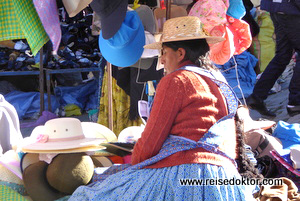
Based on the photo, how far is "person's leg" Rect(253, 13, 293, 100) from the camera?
13.1ft

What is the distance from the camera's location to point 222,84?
6.06ft

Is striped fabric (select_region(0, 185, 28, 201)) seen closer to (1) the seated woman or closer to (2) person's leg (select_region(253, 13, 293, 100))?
(1) the seated woman

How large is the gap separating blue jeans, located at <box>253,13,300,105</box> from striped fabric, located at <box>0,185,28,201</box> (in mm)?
3112

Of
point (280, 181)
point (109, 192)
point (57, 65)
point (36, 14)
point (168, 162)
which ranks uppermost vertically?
point (36, 14)

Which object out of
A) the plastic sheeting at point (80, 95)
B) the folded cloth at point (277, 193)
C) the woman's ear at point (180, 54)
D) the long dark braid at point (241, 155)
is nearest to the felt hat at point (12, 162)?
the woman's ear at point (180, 54)

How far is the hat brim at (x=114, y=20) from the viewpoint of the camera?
212 cm

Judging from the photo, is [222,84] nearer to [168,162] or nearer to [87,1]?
[168,162]

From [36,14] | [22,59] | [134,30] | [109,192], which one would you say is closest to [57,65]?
[22,59]

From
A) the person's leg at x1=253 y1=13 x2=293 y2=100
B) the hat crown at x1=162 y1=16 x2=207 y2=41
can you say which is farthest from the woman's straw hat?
the person's leg at x1=253 y1=13 x2=293 y2=100

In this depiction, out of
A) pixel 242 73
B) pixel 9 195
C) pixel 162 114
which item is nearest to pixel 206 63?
pixel 162 114

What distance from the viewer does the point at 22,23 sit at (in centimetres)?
183

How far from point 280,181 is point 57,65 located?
359 cm

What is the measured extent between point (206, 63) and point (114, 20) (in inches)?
23.9

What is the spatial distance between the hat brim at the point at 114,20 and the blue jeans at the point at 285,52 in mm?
2319
